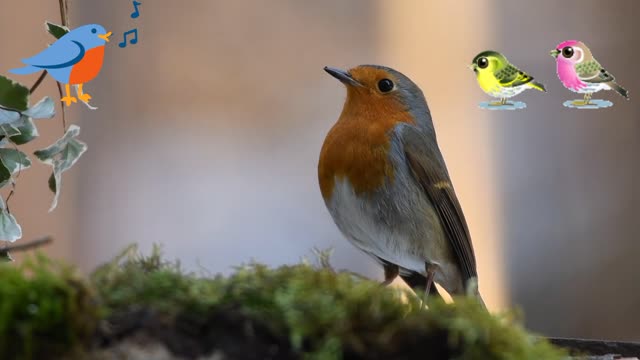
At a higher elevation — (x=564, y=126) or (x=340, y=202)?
(x=564, y=126)

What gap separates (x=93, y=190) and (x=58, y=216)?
0.20 meters

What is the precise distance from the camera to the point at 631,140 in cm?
310

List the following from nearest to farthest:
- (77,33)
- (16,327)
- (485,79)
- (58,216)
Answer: (16,327) → (77,33) → (485,79) → (58,216)

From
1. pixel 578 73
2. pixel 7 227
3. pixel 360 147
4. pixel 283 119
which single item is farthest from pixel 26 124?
pixel 283 119

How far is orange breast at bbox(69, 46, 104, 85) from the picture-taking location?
1301 millimetres

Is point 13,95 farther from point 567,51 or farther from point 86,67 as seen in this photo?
point 567,51

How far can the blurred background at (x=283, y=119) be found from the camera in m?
2.85

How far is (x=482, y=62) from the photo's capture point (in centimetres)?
177

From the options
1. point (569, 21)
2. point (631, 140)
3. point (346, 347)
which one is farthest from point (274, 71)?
point (346, 347)

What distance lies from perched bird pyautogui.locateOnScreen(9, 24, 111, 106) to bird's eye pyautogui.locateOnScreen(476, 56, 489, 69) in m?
0.85

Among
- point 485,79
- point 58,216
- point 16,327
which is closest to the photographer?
point 16,327

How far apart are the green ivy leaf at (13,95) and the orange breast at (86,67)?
6.4 inches

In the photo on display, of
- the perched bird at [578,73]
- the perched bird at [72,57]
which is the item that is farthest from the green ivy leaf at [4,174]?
the perched bird at [578,73]

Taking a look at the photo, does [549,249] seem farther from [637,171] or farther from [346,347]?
[346,347]
